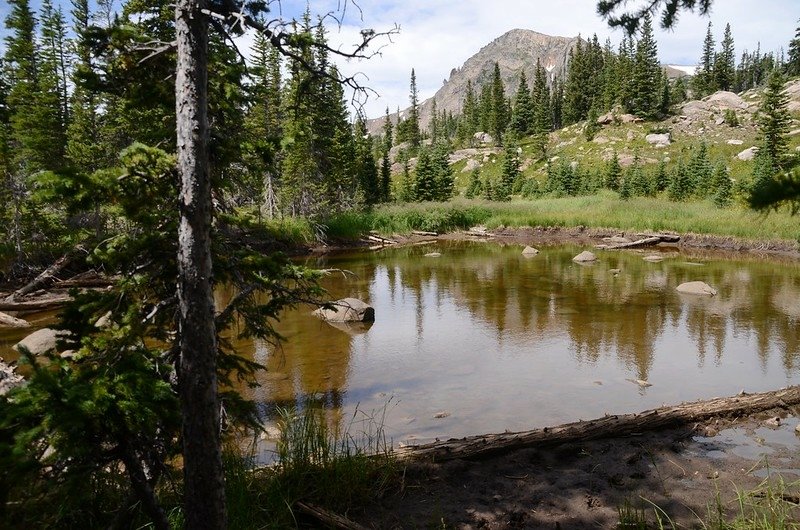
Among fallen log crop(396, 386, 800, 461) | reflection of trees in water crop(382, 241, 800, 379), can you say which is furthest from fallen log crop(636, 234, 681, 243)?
fallen log crop(396, 386, 800, 461)

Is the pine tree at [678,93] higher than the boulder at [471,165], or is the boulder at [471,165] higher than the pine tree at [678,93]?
the pine tree at [678,93]

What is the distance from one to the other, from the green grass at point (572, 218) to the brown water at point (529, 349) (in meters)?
7.59

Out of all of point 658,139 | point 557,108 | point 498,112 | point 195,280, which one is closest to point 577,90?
point 557,108

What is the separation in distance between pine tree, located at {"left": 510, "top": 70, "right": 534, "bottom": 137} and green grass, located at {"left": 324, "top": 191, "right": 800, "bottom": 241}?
46.2 meters

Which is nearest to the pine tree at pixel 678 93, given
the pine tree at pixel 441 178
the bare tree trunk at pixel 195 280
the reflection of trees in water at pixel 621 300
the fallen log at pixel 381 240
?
the pine tree at pixel 441 178

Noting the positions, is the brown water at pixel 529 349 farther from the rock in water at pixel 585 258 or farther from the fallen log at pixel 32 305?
the rock in water at pixel 585 258

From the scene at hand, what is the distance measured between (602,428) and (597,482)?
114cm

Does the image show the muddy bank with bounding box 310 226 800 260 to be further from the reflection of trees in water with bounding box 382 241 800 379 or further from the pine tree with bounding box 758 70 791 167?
the pine tree with bounding box 758 70 791 167

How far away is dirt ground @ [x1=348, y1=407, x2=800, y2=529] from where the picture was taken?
14.4 ft

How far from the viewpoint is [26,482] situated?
97.4 inches

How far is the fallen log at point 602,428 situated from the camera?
18.2ft

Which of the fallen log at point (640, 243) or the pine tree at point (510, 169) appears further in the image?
the pine tree at point (510, 169)

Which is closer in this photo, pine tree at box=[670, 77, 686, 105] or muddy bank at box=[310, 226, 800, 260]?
muddy bank at box=[310, 226, 800, 260]

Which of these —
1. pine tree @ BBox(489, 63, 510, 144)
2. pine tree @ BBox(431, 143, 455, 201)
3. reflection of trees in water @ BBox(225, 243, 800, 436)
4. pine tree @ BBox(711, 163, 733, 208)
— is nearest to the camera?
reflection of trees in water @ BBox(225, 243, 800, 436)
